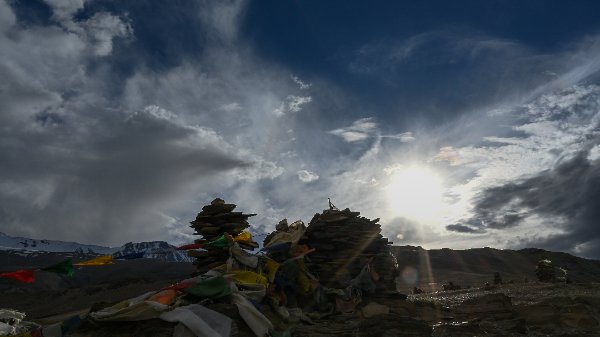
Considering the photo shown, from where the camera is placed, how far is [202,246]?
11672 mm

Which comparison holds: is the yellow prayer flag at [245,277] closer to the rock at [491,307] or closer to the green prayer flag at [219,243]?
the green prayer flag at [219,243]

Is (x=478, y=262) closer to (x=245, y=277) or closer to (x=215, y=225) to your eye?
(x=215, y=225)

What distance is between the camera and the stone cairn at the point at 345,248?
42.8 ft

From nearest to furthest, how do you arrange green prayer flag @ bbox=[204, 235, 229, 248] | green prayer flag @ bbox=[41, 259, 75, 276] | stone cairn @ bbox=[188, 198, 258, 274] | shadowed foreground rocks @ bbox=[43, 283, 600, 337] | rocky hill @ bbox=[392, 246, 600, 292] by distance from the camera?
shadowed foreground rocks @ bbox=[43, 283, 600, 337]
green prayer flag @ bbox=[41, 259, 75, 276]
green prayer flag @ bbox=[204, 235, 229, 248]
stone cairn @ bbox=[188, 198, 258, 274]
rocky hill @ bbox=[392, 246, 600, 292]

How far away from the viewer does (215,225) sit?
41.1 feet

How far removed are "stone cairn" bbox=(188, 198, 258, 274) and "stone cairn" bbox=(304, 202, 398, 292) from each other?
2.19 m

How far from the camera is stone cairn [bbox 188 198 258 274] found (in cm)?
1187

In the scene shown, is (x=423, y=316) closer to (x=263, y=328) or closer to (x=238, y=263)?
(x=238, y=263)

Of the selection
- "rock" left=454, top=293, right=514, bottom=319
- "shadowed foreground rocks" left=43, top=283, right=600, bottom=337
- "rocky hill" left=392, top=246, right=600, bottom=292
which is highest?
"rocky hill" left=392, top=246, right=600, bottom=292

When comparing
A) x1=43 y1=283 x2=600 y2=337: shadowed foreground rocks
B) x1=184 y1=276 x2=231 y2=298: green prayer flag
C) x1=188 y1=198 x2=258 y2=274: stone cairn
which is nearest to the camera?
x1=43 y1=283 x2=600 y2=337: shadowed foreground rocks

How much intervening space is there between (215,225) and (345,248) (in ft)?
14.0

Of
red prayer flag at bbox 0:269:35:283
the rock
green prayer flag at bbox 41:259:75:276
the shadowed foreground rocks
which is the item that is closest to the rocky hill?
the rock

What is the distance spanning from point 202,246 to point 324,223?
4.22 metres

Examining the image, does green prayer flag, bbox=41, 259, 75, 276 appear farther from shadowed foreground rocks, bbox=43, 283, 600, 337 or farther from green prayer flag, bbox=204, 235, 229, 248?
green prayer flag, bbox=204, 235, 229, 248
